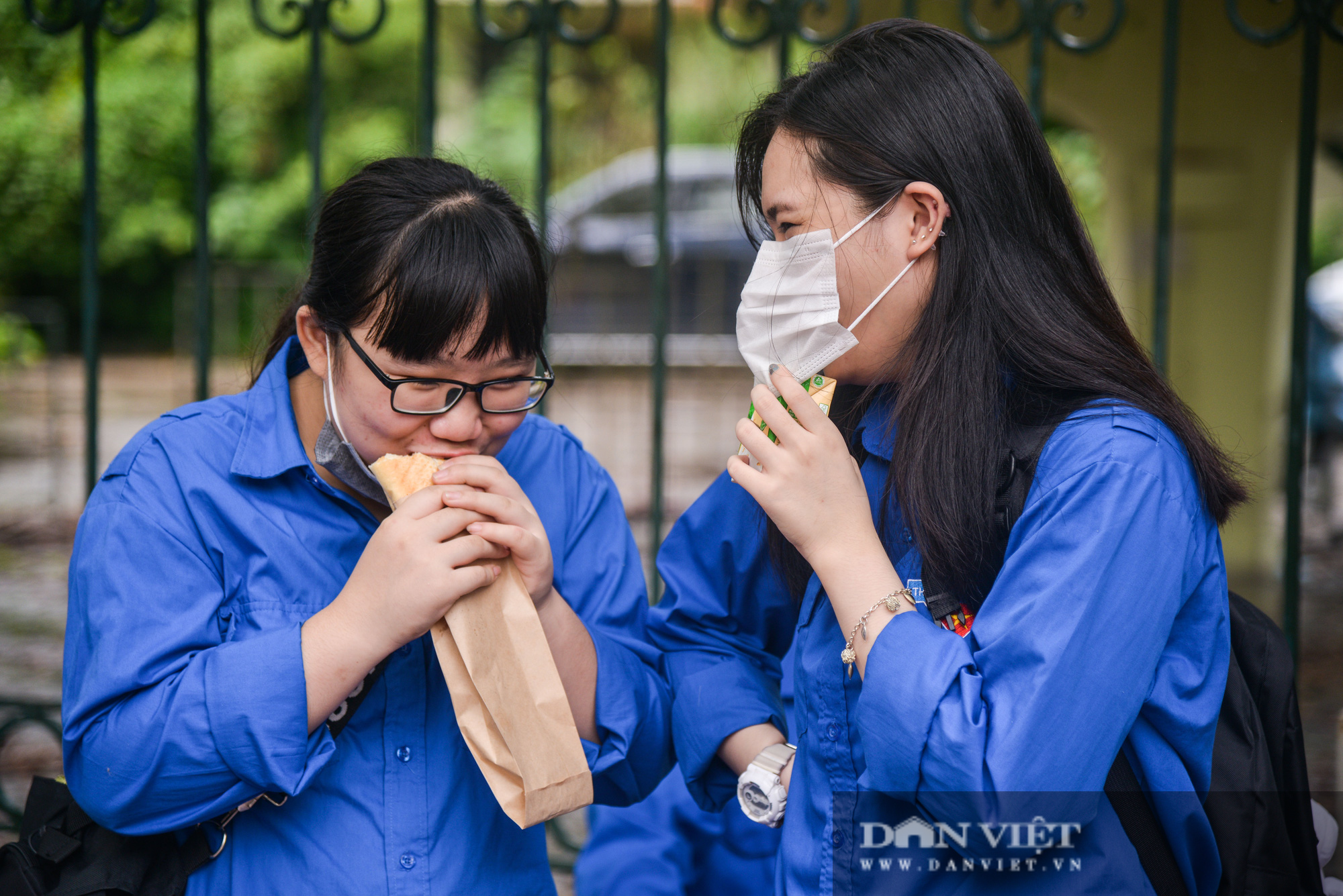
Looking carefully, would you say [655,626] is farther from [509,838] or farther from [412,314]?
[412,314]

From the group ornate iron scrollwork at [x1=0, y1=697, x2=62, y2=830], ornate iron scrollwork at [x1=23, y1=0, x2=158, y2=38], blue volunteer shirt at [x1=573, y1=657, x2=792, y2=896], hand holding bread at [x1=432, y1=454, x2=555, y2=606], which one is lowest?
ornate iron scrollwork at [x1=0, y1=697, x2=62, y2=830]

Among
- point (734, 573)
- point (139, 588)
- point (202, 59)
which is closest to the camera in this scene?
point (139, 588)

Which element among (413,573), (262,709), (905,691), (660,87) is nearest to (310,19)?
(660,87)

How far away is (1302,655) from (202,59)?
221 inches

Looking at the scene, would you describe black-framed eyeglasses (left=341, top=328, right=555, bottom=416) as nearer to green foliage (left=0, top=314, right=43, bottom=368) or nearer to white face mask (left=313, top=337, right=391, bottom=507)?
white face mask (left=313, top=337, right=391, bottom=507)

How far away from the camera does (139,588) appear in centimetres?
158

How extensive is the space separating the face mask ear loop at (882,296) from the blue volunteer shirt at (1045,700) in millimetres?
177

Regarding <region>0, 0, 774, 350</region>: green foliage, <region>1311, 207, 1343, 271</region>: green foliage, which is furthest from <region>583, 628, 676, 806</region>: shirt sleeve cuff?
<region>1311, 207, 1343, 271</region>: green foliage

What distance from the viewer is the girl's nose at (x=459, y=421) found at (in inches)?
67.2

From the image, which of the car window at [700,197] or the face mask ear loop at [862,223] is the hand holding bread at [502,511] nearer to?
the face mask ear loop at [862,223]

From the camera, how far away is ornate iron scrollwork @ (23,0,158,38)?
2.98 metres

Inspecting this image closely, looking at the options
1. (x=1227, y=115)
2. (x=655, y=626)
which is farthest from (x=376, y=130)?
(x=655, y=626)

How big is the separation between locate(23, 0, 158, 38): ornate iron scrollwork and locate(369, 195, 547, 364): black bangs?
1.77 m

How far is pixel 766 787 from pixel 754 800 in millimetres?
37
